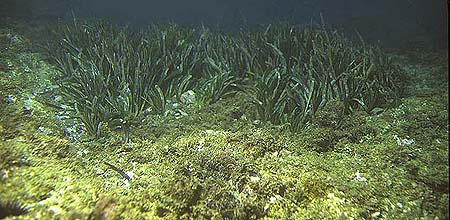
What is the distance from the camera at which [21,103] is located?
3.73 metres

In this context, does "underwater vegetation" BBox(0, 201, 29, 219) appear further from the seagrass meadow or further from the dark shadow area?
the dark shadow area

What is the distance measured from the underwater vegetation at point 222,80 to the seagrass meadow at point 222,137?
0.9 inches

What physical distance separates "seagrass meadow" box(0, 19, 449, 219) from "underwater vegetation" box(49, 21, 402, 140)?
0.07 ft

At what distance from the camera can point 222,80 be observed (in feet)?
13.5

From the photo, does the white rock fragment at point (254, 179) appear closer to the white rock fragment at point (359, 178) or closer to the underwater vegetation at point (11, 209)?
the white rock fragment at point (359, 178)

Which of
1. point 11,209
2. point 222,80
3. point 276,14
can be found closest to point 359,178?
point 222,80

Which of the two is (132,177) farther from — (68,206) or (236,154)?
(236,154)

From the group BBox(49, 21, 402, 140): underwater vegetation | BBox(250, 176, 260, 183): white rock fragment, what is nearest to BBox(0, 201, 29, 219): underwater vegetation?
BBox(49, 21, 402, 140): underwater vegetation

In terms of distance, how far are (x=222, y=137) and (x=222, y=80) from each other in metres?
1.26

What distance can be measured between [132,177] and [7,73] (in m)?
3.28

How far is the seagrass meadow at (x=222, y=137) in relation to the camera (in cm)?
236

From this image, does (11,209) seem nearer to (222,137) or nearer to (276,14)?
(222,137)

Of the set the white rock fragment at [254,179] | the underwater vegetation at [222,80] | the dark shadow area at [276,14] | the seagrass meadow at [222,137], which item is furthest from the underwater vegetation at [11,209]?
the dark shadow area at [276,14]

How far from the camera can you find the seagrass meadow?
2357mm
